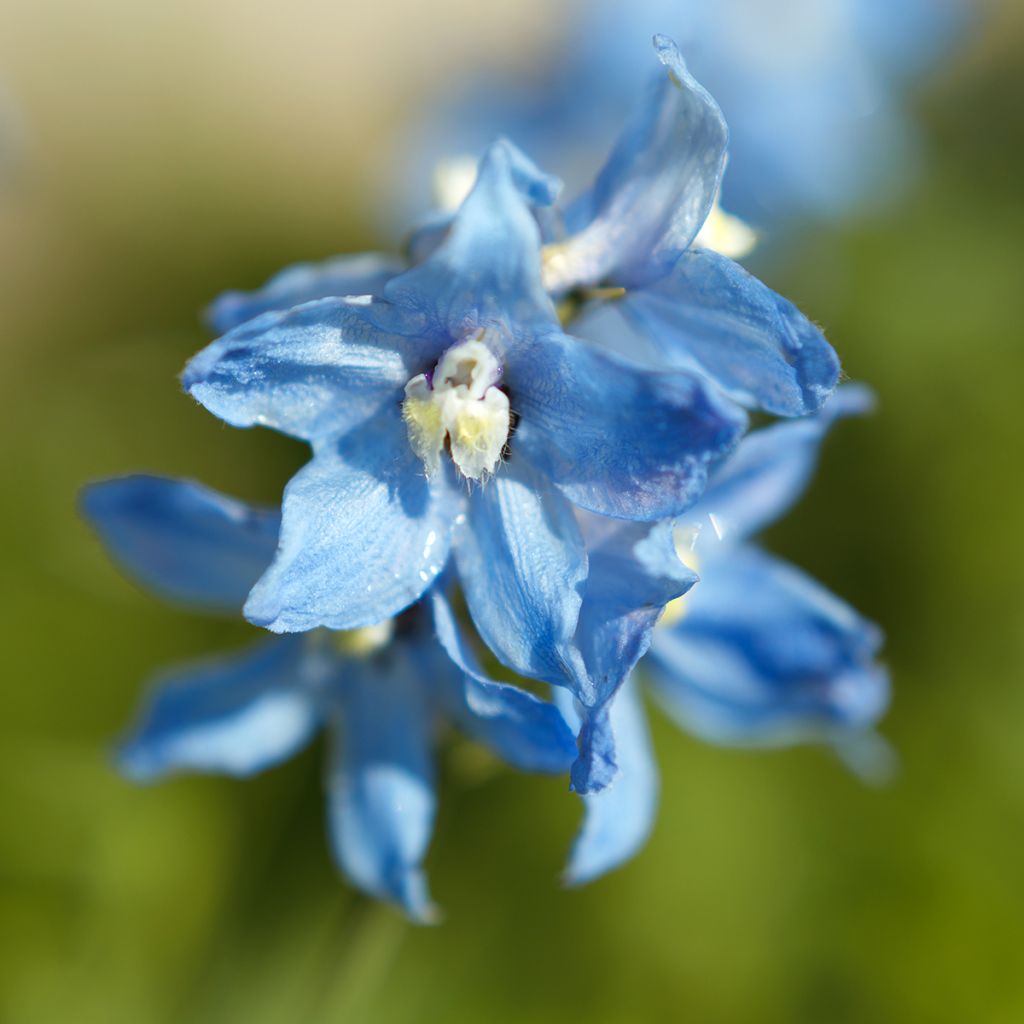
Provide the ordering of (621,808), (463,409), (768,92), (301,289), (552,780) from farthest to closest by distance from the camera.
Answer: (768,92) → (552,780) → (621,808) → (301,289) → (463,409)

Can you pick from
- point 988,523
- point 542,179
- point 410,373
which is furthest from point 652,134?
point 988,523

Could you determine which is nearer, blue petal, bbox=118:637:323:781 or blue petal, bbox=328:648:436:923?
blue petal, bbox=328:648:436:923

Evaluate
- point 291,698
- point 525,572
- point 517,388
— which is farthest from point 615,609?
point 291,698

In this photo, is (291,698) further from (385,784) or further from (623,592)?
(623,592)

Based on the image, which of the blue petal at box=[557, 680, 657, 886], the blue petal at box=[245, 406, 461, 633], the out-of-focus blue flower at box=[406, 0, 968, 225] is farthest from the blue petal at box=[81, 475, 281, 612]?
the out-of-focus blue flower at box=[406, 0, 968, 225]

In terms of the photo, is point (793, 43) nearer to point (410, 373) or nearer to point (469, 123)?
point (469, 123)

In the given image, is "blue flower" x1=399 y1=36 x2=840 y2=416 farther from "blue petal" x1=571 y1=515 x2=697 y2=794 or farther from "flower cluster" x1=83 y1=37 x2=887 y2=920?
"blue petal" x1=571 y1=515 x2=697 y2=794

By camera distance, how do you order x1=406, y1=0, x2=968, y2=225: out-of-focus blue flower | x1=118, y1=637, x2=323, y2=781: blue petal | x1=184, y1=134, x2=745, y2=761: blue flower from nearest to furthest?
x1=184, y1=134, x2=745, y2=761: blue flower, x1=118, y1=637, x2=323, y2=781: blue petal, x1=406, y1=0, x2=968, y2=225: out-of-focus blue flower
